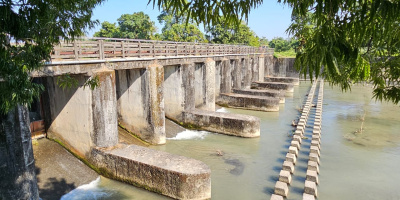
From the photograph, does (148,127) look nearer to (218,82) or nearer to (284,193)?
(284,193)

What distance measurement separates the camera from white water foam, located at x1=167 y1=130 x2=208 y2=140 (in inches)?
567

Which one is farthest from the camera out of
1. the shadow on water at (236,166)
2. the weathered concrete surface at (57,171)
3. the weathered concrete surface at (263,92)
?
the weathered concrete surface at (263,92)

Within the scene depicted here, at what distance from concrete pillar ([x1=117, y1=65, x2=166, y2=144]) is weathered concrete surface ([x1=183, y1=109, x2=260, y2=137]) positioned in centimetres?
279

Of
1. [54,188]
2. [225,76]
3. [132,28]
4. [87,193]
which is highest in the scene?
[132,28]

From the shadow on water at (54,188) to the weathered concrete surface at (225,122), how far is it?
749cm

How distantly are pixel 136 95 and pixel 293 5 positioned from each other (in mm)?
11182

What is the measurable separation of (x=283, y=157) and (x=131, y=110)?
7294 mm

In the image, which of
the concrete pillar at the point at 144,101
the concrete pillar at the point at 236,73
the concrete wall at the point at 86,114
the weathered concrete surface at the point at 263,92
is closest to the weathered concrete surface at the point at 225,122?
the concrete pillar at the point at 144,101

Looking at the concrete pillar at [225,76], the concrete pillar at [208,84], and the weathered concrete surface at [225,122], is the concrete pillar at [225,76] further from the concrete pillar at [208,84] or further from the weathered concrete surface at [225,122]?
the weathered concrete surface at [225,122]

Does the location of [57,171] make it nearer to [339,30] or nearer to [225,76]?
[339,30]

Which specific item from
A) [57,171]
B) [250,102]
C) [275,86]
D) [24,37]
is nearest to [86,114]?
[57,171]

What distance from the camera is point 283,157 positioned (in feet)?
40.0

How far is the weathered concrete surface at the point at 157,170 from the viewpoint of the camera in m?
8.27

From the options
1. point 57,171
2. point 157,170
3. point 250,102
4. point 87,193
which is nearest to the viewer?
point 157,170
